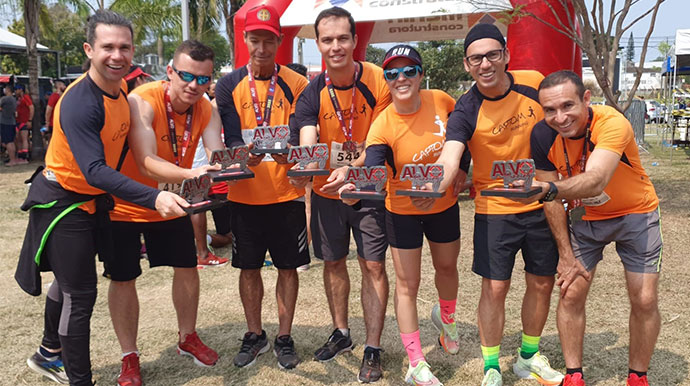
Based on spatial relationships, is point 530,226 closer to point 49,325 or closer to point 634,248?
point 634,248

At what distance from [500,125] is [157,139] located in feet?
6.61

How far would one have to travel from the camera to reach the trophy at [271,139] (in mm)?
3512

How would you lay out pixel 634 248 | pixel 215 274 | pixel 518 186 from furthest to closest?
pixel 215 274 → pixel 634 248 → pixel 518 186

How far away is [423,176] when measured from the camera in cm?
298

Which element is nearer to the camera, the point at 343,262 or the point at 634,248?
the point at 634,248

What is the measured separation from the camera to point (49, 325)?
3.77m

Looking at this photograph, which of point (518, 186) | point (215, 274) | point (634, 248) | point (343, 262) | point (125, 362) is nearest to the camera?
point (518, 186)

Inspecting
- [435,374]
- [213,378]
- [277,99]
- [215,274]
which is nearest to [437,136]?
[277,99]

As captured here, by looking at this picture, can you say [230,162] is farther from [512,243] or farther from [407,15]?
[407,15]

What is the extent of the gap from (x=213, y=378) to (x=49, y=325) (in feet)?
3.59

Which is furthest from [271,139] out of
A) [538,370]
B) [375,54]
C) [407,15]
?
[375,54]

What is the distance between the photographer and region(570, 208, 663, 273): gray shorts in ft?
10.5

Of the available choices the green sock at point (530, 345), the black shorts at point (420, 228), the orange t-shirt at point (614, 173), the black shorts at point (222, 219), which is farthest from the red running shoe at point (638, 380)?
the black shorts at point (222, 219)

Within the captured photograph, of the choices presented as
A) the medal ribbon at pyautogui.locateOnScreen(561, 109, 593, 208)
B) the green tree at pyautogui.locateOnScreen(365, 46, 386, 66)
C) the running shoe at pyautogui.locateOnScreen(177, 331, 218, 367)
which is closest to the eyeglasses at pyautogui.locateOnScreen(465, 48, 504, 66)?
the medal ribbon at pyautogui.locateOnScreen(561, 109, 593, 208)
